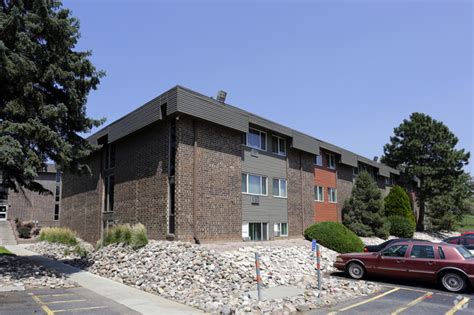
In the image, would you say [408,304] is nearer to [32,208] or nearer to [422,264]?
[422,264]

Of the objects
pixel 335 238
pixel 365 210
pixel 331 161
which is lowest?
pixel 335 238

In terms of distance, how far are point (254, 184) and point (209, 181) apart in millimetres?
3980

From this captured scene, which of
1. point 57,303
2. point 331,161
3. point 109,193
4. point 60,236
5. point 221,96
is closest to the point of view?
point 57,303

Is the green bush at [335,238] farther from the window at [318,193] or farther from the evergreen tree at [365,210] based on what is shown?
the evergreen tree at [365,210]

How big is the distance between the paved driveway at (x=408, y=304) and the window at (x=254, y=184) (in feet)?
32.1

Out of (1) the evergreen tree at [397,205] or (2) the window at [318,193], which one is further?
(1) the evergreen tree at [397,205]

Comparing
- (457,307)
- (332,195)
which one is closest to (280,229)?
(332,195)

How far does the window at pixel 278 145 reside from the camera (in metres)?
23.7

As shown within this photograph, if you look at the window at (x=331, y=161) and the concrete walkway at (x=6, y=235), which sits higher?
the window at (x=331, y=161)

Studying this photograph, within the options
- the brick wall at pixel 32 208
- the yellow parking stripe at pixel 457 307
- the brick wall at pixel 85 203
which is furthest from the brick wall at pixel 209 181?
the brick wall at pixel 32 208

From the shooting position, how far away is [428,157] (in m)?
42.6

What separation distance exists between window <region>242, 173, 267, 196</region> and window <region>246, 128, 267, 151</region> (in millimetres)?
1833

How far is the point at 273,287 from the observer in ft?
40.4

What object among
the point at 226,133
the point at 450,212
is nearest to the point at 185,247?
the point at 226,133
